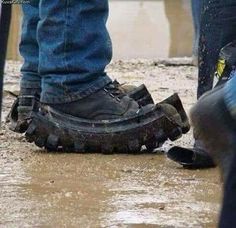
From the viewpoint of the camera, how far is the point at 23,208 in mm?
2451

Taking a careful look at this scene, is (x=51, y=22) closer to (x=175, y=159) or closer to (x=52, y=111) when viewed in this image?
(x=52, y=111)

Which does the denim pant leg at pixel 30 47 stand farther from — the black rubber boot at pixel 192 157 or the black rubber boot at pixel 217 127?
the black rubber boot at pixel 217 127

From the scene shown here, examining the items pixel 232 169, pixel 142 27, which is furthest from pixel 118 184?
pixel 142 27

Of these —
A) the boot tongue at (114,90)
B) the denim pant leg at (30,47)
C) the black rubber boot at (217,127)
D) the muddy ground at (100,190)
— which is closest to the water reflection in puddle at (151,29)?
the denim pant leg at (30,47)

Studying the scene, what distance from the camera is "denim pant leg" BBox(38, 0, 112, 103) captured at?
10.2 ft

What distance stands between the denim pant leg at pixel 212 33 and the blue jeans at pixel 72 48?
354 millimetres

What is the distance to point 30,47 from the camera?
11.7 ft

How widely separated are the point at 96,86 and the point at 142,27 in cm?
691

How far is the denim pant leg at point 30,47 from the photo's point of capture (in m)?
3.53

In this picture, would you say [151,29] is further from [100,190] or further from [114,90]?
[100,190]

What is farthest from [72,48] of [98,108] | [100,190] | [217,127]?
[217,127]

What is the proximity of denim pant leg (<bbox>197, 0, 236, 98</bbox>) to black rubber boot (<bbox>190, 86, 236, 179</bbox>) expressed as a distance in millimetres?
1197

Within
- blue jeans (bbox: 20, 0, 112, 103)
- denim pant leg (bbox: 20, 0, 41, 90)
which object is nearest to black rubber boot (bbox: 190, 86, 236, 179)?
blue jeans (bbox: 20, 0, 112, 103)

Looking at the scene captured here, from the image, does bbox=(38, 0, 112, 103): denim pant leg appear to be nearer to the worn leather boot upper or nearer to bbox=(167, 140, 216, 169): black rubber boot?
the worn leather boot upper
